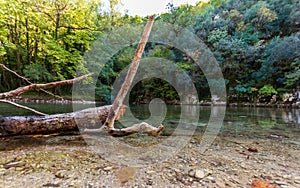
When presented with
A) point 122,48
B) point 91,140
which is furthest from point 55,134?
point 122,48

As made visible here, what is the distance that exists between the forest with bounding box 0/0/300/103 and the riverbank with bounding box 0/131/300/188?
10.8 m

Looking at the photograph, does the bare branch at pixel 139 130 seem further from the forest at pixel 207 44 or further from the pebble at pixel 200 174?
the forest at pixel 207 44

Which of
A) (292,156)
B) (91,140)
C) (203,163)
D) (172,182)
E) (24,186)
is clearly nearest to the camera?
(24,186)

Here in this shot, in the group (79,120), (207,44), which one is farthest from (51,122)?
(207,44)

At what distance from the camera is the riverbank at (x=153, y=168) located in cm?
140

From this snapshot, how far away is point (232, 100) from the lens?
14.9m

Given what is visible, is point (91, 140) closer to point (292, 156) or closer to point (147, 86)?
point (292, 156)

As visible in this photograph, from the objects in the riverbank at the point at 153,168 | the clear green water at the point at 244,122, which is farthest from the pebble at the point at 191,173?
the clear green water at the point at 244,122

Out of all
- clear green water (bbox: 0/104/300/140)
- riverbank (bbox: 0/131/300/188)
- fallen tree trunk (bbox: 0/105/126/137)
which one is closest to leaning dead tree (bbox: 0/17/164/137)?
fallen tree trunk (bbox: 0/105/126/137)

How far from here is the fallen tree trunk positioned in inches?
102

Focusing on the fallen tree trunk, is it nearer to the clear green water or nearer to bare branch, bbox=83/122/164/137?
bare branch, bbox=83/122/164/137

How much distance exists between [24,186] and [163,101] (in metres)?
17.0

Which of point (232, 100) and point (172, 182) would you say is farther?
point (232, 100)

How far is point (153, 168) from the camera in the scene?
170 cm
